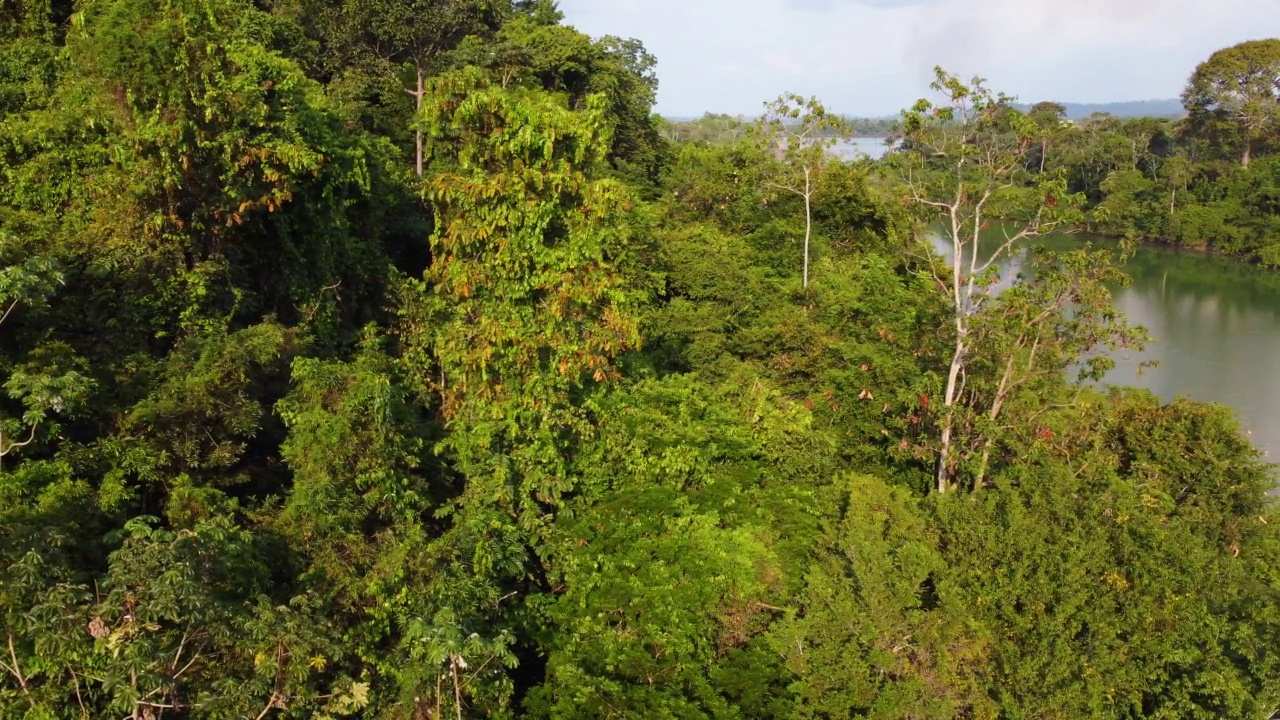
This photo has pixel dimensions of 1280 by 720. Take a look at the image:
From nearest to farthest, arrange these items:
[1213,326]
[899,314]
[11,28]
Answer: [11,28]
[899,314]
[1213,326]

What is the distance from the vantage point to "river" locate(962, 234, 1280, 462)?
16.4 metres

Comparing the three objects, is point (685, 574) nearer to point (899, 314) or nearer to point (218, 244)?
point (218, 244)

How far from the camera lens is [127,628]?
379cm

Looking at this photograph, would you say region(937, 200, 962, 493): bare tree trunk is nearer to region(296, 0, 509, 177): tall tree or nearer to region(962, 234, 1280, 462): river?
region(962, 234, 1280, 462): river

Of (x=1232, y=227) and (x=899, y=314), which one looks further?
(x=1232, y=227)

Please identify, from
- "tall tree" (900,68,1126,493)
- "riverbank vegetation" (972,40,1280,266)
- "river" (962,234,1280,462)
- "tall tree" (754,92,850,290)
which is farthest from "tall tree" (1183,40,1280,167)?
"tall tree" (900,68,1126,493)

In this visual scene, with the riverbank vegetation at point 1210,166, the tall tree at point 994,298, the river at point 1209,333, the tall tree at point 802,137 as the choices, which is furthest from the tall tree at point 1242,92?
the tall tree at point 994,298

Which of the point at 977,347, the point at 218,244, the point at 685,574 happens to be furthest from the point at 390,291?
the point at 977,347

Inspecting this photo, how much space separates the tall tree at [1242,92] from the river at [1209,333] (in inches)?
294

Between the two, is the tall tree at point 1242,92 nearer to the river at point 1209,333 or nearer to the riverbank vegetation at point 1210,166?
the riverbank vegetation at point 1210,166

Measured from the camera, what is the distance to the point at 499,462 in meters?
6.75

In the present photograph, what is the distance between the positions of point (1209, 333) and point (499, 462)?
71.3 feet

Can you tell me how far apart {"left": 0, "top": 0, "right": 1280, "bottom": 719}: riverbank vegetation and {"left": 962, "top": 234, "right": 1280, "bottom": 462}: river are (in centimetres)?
322

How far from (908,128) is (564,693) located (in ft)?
20.3
